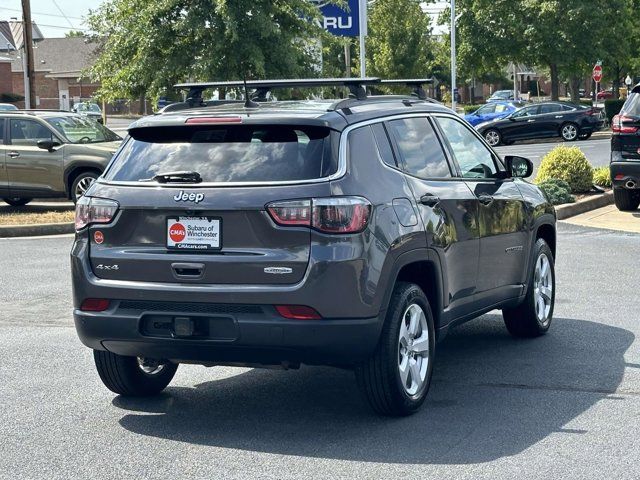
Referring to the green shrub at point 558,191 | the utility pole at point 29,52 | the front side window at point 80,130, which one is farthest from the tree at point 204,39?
the utility pole at point 29,52

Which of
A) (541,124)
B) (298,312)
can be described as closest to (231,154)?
(298,312)

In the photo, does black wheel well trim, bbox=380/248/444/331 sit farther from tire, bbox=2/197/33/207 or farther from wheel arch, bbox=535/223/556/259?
tire, bbox=2/197/33/207

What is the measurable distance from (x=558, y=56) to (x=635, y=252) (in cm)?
3959

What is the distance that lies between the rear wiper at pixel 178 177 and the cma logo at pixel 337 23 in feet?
69.1

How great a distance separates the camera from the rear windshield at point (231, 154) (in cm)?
633

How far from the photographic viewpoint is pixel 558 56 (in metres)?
52.2

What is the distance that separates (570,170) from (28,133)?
897cm

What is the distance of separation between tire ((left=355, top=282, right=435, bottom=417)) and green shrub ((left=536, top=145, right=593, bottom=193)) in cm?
1290

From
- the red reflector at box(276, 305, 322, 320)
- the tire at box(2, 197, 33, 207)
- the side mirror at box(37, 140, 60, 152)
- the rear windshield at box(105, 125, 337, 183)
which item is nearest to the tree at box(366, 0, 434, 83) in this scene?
the tire at box(2, 197, 33, 207)

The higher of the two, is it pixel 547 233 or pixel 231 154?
pixel 231 154

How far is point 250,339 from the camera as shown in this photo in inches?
244

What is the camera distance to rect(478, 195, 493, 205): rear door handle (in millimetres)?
7854

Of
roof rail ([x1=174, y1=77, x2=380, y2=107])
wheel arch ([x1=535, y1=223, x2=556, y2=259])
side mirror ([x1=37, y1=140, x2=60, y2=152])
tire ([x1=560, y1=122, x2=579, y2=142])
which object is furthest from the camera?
tire ([x1=560, y1=122, x2=579, y2=142])

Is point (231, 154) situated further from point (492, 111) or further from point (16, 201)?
point (492, 111)
